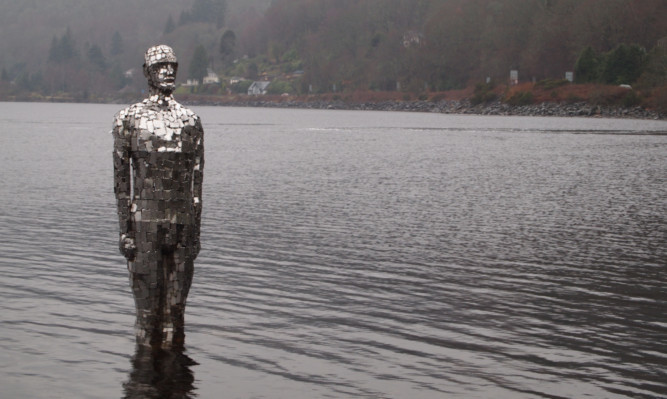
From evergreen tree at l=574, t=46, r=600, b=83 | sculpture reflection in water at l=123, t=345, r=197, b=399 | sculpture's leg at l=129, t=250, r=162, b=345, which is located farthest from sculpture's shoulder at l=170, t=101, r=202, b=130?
evergreen tree at l=574, t=46, r=600, b=83

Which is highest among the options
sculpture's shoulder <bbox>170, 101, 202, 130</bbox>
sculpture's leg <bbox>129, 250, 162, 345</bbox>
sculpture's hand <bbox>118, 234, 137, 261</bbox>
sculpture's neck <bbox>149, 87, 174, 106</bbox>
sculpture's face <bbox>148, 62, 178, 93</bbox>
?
sculpture's face <bbox>148, 62, 178, 93</bbox>

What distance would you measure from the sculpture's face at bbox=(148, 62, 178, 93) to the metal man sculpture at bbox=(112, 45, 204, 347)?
0.04 feet

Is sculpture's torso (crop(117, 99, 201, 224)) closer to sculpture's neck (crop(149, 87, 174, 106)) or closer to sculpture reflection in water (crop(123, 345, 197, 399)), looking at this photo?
sculpture's neck (crop(149, 87, 174, 106))

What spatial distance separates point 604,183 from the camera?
37.4m

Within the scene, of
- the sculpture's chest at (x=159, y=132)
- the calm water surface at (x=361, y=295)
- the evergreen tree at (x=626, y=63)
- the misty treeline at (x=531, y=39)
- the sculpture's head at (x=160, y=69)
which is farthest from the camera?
the misty treeline at (x=531, y=39)

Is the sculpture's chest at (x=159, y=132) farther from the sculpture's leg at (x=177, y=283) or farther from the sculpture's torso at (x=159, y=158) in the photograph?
the sculpture's leg at (x=177, y=283)

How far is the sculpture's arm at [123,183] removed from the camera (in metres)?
9.36

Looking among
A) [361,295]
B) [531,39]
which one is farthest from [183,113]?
[531,39]

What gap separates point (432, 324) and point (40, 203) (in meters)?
18.4

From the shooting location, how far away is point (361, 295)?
49.6 ft

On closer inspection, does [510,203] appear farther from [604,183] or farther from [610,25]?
[610,25]

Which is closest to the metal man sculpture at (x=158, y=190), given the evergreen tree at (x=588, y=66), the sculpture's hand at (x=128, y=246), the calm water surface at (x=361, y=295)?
the sculpture's hand at (x=128, y=246)

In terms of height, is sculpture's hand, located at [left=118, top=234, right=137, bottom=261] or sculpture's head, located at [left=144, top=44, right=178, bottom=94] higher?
sculpture's head, located at [left=144, top=44, right=178, bottom=94]

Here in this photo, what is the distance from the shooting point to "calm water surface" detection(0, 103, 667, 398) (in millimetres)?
10492
